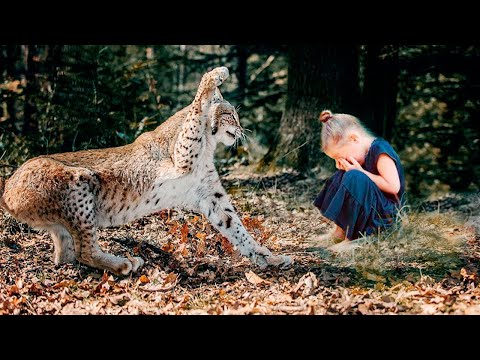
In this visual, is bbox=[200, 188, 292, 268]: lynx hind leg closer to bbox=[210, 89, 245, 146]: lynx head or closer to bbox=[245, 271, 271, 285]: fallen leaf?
bbox=[245, 271, 271, 285]: fallen leaf

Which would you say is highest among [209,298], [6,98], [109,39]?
[109,39]

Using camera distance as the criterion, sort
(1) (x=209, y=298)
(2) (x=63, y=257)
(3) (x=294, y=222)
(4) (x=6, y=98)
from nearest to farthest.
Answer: (1) (x=209, y=298) → (2) (x=63, y=257) → (3) (x=294, y=222) → (4) (x=6, y=98)

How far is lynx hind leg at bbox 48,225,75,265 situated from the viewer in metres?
6.14

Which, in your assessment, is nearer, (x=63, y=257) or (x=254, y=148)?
(x=63, y=257)

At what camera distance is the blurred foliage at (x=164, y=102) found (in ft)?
27.0

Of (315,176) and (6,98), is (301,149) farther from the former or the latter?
(6,98)

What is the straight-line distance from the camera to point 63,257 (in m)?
6.17

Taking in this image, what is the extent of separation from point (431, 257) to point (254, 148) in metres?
4.31

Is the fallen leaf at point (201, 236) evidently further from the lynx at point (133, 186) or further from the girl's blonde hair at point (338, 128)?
the girl's blonde hair at point (338, 128)

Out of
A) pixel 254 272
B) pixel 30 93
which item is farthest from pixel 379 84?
pixel 30 93

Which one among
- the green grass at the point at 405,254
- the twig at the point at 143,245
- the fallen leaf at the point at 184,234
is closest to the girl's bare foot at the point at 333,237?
the green grass at the point at 405,254

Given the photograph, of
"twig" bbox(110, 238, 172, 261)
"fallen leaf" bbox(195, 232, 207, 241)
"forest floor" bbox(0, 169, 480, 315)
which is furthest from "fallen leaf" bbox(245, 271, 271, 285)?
"twig" bbox(110, 238, 172, 261)

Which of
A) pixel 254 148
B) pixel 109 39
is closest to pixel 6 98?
pixel 109 39

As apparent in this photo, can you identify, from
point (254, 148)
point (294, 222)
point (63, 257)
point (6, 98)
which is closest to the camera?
point (63, 257)
